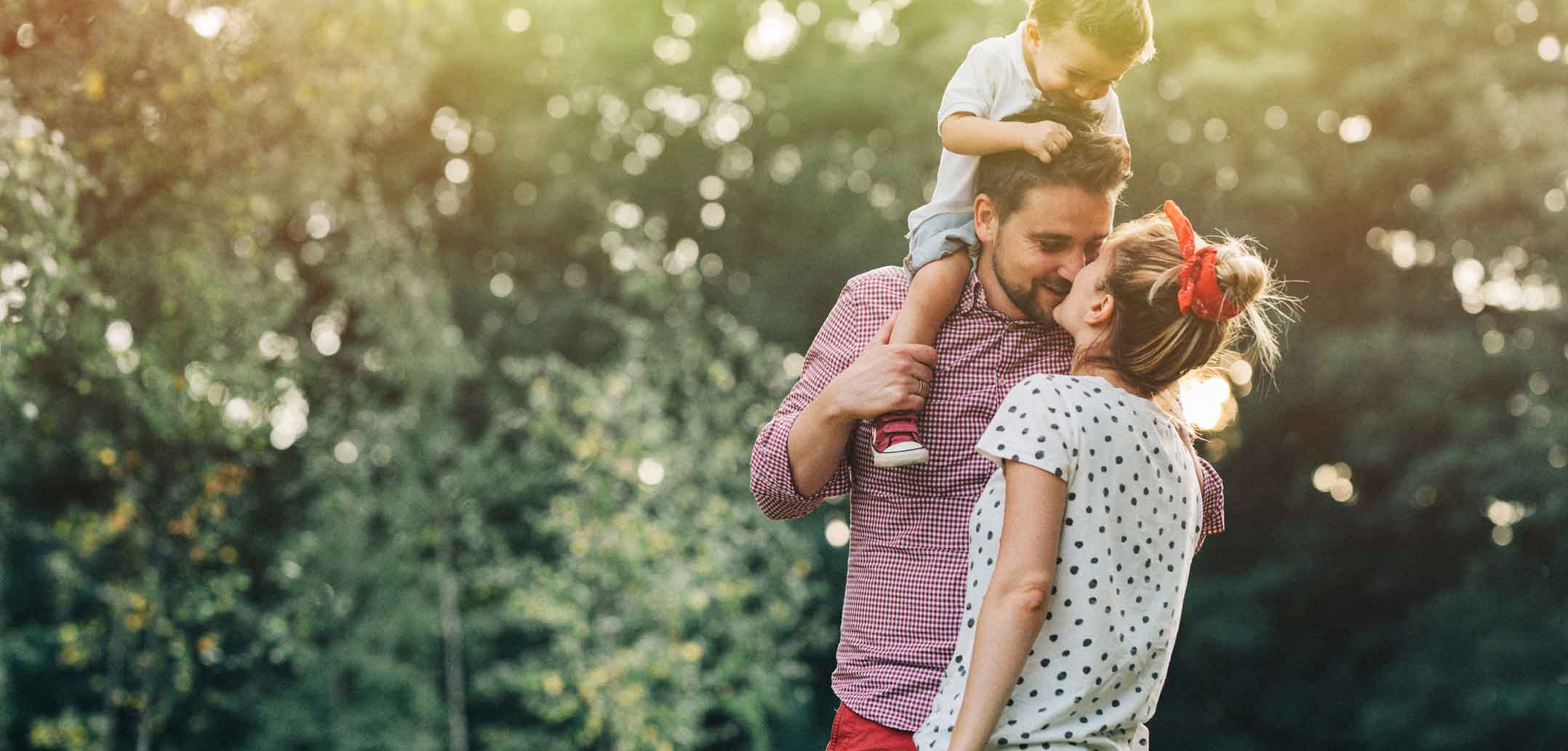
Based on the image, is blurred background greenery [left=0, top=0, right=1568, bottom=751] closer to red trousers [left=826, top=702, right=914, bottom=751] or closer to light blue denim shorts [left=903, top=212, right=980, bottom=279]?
light blue denim shorts [left=903, top=212, right=980, bottom=279]

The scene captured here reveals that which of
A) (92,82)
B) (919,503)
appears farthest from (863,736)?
(92,82)

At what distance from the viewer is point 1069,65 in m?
2.33

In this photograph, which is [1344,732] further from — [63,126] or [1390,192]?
[63,126]

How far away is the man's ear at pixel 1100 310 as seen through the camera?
78.5 inches

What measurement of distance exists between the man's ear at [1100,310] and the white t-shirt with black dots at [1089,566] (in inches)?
3.3

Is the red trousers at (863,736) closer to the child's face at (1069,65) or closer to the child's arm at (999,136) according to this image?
the child's arm at (999,136)

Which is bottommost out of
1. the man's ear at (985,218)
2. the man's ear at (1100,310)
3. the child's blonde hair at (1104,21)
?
the man's ear at (1100,310)

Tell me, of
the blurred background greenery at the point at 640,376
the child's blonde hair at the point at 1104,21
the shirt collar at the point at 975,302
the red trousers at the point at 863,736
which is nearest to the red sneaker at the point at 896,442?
the shirt collar at the point at 975,302

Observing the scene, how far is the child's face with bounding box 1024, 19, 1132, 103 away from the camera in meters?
2.31

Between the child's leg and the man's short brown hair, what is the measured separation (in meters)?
0.12

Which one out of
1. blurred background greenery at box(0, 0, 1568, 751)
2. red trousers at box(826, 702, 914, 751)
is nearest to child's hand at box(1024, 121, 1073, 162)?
red trousers at box(826, 702, 914, 751)

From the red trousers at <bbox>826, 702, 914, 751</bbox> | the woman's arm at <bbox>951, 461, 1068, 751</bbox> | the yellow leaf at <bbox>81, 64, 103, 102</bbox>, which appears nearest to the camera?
the woman's arm at <bbox>951, 461, 1068, 751</bbox>

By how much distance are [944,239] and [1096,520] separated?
631 mm

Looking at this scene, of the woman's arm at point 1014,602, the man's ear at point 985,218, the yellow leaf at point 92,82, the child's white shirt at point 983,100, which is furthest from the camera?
the yellow leaf at point 92,82
